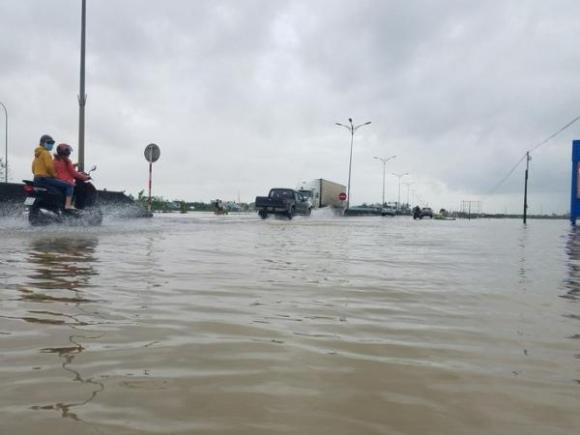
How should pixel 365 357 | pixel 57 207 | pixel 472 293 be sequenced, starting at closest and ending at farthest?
pixel 365 357, pixel 472 293, pixel 57 207

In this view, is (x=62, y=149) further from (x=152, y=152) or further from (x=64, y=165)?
(x=152, y=152)

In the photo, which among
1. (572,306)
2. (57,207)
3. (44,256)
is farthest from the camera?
(57,207)

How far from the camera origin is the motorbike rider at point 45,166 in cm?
1092

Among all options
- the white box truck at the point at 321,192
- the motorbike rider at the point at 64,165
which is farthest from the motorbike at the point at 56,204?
the white box truck at the point at 321,192

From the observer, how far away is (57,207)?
11453 mm

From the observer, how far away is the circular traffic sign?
17.4 m

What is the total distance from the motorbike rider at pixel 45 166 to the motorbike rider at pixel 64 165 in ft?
0.44

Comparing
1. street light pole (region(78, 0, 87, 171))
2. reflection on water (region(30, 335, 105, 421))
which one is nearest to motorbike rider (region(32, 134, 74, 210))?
street light pole (region(78, 0, 87, 171))

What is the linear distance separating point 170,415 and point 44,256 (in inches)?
199

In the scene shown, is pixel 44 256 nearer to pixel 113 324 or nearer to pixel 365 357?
pixel 113 324

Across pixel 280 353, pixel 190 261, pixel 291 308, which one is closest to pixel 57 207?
pixel 190 261

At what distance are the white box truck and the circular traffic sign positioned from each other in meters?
26.1

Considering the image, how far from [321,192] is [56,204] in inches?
1399

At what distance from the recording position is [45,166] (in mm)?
11023
